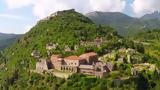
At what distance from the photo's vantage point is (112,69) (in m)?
83.2

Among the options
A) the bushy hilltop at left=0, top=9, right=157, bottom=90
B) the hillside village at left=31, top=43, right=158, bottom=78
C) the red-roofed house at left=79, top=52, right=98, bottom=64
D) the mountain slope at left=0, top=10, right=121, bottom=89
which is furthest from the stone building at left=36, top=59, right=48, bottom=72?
the red-roofed house at left=79, top=52, right=98, bottom=64

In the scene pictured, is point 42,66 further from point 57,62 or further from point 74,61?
point 74,61

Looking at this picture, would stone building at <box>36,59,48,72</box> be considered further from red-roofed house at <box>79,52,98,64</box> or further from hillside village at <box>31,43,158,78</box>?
red-roofed house at <box>79,52,98,64</box>

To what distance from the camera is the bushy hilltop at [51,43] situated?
307 feet

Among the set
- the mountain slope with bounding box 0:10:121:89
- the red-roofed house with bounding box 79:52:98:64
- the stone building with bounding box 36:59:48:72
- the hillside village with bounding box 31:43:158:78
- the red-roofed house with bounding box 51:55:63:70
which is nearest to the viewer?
the hillside village with bounding box 31:43:158:78

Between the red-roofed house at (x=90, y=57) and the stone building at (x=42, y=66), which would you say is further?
the stone building at (x=42, y=66)

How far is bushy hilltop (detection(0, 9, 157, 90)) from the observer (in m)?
93.6

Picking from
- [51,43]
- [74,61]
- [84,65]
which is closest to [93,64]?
[84,65]

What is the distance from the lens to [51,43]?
112125 mm

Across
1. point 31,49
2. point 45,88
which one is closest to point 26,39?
point 31,49

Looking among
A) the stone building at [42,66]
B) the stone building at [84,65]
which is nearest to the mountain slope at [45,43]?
the stone building at [42,66]

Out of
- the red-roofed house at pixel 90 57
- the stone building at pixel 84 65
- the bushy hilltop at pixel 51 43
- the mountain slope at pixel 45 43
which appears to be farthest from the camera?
the mountain slope at pixel 45 43

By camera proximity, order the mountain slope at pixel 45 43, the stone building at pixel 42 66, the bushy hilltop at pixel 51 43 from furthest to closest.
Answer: the mountain slope at pixel 45 43 < the bushy hilltop at pixel 51 43 < the stone building at pixel 42 66

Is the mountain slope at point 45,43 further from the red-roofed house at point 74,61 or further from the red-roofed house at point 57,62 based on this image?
the red-roofed house at point 74,61
